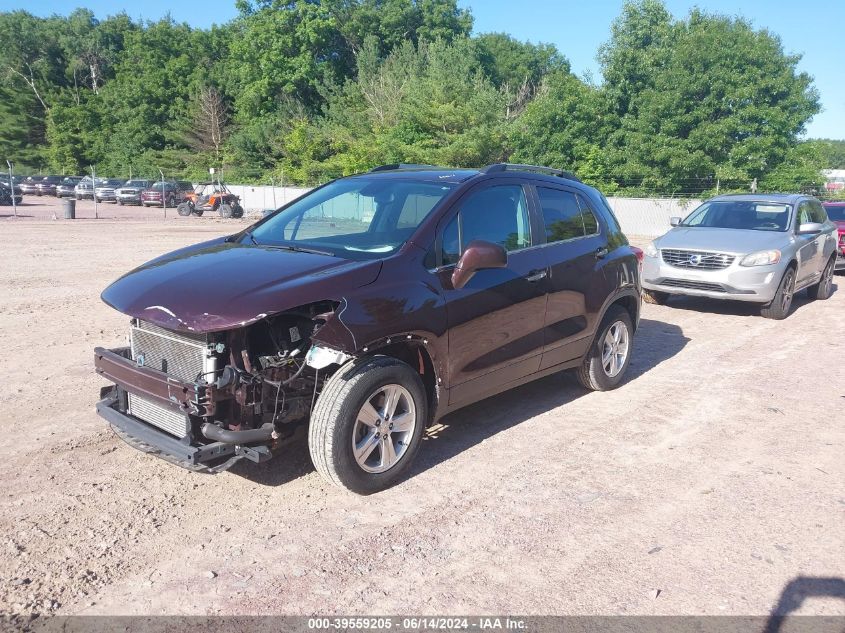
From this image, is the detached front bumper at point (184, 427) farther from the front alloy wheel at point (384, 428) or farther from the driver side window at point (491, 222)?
the driver side window at point (491, 222)

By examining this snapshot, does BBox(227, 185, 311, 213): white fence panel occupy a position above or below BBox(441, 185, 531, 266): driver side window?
below

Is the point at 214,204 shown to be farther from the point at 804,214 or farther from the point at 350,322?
the point at 350,322

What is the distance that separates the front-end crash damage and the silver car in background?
7.38 meters

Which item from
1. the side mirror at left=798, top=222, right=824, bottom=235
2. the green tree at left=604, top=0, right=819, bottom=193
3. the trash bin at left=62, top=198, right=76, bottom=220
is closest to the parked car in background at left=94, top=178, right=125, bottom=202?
the trash bin at left=62, top=198, right=76, bottom=220

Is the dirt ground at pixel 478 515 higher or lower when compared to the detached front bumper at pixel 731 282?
lower

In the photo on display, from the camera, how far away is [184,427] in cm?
383

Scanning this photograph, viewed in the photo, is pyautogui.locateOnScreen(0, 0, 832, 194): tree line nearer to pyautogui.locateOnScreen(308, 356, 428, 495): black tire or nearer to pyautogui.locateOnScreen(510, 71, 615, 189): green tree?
pyautogui.locateOnScreen(510, 71, 615, 189): green tree

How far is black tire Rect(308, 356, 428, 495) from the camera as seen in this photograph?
12.5ft

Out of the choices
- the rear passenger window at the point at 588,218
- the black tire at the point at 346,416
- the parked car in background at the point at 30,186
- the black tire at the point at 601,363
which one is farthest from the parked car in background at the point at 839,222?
the parked car in background at the point at 30,186

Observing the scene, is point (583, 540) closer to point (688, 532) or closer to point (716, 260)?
point (688, 532)

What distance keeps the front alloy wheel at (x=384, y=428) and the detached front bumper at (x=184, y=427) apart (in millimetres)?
547

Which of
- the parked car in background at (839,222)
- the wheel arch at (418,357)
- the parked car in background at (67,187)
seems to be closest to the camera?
the wheel arch at (418,357)

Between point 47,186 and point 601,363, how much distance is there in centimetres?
5124

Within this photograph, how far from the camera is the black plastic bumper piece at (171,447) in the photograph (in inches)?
143
